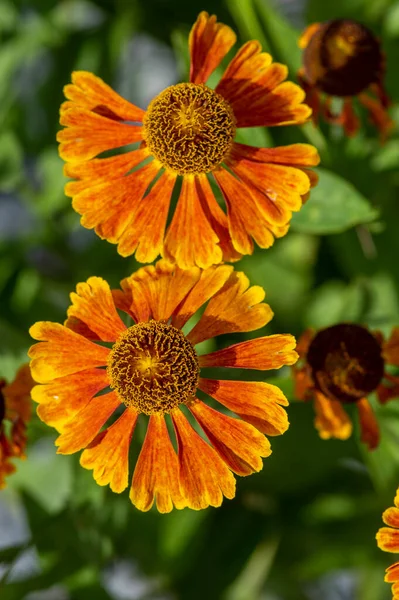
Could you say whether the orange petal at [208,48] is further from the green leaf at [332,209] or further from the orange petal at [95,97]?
the green leaf at [332,209]

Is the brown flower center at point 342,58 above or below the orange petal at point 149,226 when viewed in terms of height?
above

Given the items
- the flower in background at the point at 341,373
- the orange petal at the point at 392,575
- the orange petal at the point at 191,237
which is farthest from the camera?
the flower in background at the point at 341,373

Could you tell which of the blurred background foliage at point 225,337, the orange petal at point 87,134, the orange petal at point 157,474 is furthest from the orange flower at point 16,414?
the orange petal at point 87,134

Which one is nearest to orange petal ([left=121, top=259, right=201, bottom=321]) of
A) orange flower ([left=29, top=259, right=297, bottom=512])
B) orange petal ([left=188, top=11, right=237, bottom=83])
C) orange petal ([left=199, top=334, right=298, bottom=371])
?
orange flower ([left=29, top=259, right=297, bottom=512])

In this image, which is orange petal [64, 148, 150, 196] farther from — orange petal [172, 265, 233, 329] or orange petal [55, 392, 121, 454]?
orange petal [55, 392, 121, 454]

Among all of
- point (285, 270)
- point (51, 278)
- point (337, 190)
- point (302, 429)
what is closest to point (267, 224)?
point (337, 190)

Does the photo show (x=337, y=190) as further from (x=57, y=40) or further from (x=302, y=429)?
(x=57, y=40)

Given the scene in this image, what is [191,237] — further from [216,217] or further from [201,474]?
[201,474]
